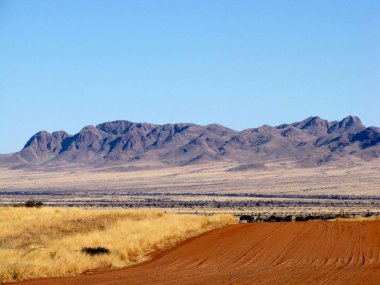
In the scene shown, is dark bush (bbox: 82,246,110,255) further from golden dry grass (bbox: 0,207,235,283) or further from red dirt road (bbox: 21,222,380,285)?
red dirt road (bbox: 21,222,380,285)

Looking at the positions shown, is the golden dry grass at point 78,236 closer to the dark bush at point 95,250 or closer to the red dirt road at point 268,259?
the dark bush at point 95,250

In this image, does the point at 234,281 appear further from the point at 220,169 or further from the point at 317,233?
the point at 220,169

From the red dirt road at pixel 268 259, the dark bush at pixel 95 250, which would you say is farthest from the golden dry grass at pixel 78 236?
the red dirt road at pixel 268 259

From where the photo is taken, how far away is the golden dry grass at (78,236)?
1903 cm

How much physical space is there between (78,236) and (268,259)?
32.1 feet

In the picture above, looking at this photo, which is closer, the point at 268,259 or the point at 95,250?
the point at 268,259

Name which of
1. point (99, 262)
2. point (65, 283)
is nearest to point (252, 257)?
point (99, 262)

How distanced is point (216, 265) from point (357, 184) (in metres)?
121

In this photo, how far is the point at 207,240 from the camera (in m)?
25.7

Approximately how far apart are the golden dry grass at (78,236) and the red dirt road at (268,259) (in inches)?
43.0

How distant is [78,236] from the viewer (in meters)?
27.1

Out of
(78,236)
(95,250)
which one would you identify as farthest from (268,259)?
(78,236)

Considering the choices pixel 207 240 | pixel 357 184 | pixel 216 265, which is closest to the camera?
pixel 216 265

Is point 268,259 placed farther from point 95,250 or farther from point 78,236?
point 78,236
